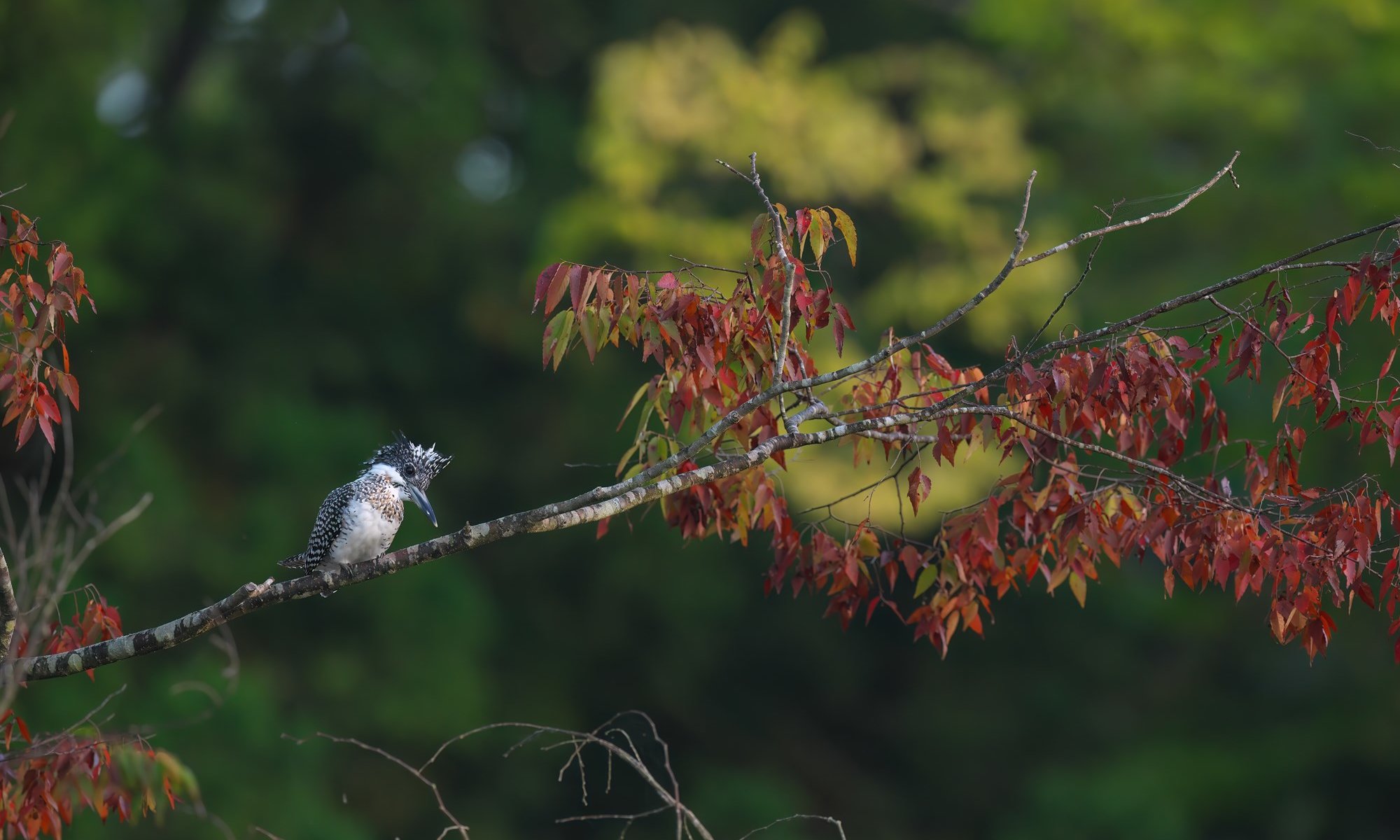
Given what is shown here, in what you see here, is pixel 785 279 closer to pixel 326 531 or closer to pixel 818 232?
pixel 818 232

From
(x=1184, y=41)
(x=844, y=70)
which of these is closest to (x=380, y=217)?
(x=844, y=70)

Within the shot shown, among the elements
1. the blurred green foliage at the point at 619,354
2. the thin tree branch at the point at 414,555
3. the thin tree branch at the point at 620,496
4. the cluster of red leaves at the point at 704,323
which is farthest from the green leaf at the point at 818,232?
the blurred green foliage at the point at 619,354

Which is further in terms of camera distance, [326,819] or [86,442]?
[86,442]

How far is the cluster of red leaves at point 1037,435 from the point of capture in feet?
9.62

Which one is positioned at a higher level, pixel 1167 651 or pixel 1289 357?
pixel 1289 357

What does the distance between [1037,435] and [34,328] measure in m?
2.31

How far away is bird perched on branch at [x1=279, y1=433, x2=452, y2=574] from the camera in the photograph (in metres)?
4.09

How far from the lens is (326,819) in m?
8.49

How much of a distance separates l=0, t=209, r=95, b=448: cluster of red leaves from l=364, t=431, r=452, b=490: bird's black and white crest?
4.78ft

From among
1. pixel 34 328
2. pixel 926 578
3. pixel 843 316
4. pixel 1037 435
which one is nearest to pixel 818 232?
pixel 843 316

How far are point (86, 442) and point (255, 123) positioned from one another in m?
2.80

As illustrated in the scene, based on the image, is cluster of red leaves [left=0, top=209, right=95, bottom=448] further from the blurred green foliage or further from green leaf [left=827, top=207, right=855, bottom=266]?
the blurred green foliage

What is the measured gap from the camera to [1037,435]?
3301 mm

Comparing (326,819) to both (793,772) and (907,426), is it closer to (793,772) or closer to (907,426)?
(793,772)
